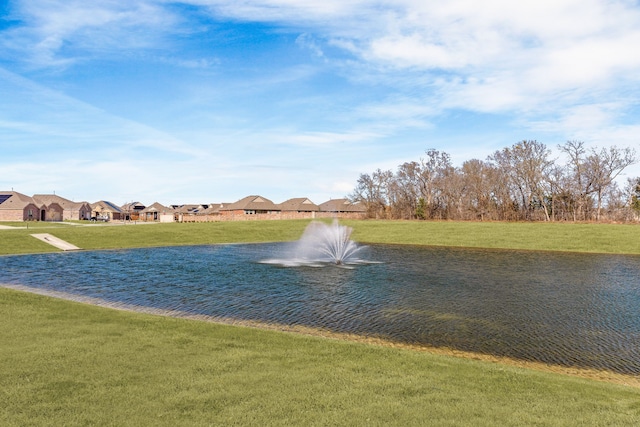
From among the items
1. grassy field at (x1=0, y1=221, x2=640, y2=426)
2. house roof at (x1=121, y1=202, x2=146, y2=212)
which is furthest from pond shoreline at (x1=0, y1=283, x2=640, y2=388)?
house roof at (x1=121, y1=202, x2=146, y2=212)

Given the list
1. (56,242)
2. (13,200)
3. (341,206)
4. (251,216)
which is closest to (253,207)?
(251,216)

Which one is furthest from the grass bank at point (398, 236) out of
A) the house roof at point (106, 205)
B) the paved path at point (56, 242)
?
the house roof at point (106, 205)

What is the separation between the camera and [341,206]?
391 ft

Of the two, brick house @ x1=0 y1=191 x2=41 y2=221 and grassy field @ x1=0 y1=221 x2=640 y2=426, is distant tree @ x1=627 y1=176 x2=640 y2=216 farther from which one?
brick house @ x1=0 y1=191 x2=41 y2=221

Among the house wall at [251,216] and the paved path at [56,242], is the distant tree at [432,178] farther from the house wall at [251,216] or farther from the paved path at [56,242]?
the paved path at [56,242]

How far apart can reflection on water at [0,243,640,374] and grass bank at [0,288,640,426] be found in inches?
112

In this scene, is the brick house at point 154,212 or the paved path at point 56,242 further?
the brick house at point 154,212

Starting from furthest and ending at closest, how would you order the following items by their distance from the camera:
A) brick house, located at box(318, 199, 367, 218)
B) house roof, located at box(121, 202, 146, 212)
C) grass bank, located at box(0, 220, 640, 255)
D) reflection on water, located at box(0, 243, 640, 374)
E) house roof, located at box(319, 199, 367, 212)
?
house roof, located at box(121, 202, 146, 212) < house roof, located at box(319, 199, 367, 212) < brick house, located at box(318, 199, 367, 218) < grass bank, located at box(0, 220, 640, 255) < reflection on water, located at box(0, 243, 640, 374)

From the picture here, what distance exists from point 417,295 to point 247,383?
10.9m

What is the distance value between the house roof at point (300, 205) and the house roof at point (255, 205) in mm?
3933

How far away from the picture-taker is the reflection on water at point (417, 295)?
994 cm

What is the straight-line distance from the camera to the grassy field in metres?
4.85

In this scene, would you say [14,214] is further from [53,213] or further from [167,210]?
[167,210]

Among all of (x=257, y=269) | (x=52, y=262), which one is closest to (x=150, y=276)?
(x=257, y=269)
